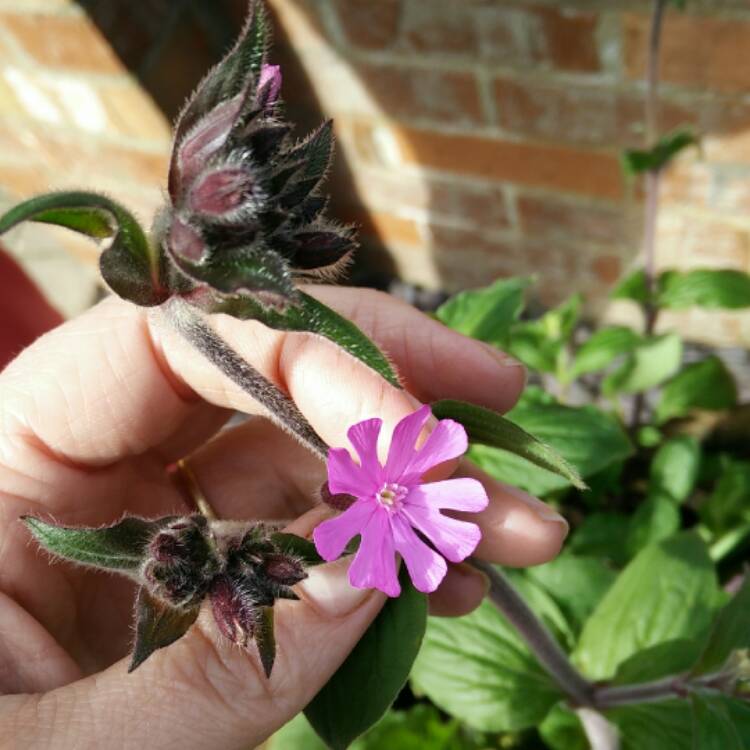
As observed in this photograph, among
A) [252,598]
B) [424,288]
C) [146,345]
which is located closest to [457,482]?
[252,598]

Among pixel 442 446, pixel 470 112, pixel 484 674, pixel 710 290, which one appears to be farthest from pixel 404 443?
pixel 470 112

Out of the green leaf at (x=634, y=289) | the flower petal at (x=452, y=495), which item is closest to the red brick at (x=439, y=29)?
the green leaf at (x=634, y=289)

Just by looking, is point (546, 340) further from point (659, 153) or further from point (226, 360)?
point (226, 360)

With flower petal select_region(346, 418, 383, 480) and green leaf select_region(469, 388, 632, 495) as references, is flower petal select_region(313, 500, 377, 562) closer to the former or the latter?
flower petal select_region(346, 418, 383, 480)

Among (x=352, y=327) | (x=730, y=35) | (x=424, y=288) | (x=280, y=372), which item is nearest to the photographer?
(x=352, y=327)

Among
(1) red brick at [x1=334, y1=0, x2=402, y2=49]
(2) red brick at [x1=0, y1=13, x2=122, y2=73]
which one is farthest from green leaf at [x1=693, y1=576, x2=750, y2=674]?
(2) red brick at [x1=0, y1=13, x2=122, y2=73]

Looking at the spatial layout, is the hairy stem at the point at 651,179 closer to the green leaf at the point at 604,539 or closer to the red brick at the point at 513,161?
the red brick at the point at 513,161

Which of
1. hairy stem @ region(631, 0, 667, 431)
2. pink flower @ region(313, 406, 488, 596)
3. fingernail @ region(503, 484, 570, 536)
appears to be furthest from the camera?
hairy stem @ region(631, 0, 667, 431)

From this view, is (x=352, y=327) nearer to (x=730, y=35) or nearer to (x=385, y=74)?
(x=730, y=35)
